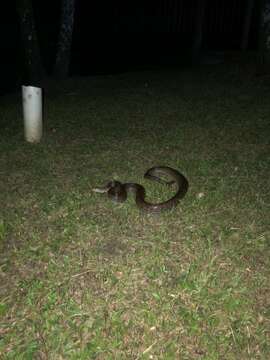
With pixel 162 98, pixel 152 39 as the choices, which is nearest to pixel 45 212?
pixel 162 98

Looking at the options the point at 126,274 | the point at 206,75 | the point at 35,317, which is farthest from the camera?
the point at 206,75

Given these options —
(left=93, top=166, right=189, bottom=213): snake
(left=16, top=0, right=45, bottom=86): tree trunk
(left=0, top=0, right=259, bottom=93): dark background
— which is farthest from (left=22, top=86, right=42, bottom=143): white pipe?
(left=0, top=0, right=259, bottom=93): dark background

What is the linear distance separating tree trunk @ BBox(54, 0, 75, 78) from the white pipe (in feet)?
19.6

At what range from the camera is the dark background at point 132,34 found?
17.1 meters

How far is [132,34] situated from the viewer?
20.1 metres

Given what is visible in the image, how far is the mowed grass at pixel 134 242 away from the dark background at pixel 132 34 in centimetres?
840

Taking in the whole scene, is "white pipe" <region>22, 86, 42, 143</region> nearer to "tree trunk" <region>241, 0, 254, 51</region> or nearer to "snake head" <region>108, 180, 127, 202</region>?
"snake head" <region>108, 180, 127, 202</region>

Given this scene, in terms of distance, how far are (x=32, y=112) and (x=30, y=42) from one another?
17.5 feet

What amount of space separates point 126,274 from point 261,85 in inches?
325

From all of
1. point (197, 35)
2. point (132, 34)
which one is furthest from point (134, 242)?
point (132, 34)

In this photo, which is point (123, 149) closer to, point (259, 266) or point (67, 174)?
point (67, 174)

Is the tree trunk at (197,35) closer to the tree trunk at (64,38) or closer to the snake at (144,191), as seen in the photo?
the tree trunk at (64,38)

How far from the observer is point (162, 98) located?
425 inches

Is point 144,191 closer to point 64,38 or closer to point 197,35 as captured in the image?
point 64,38
